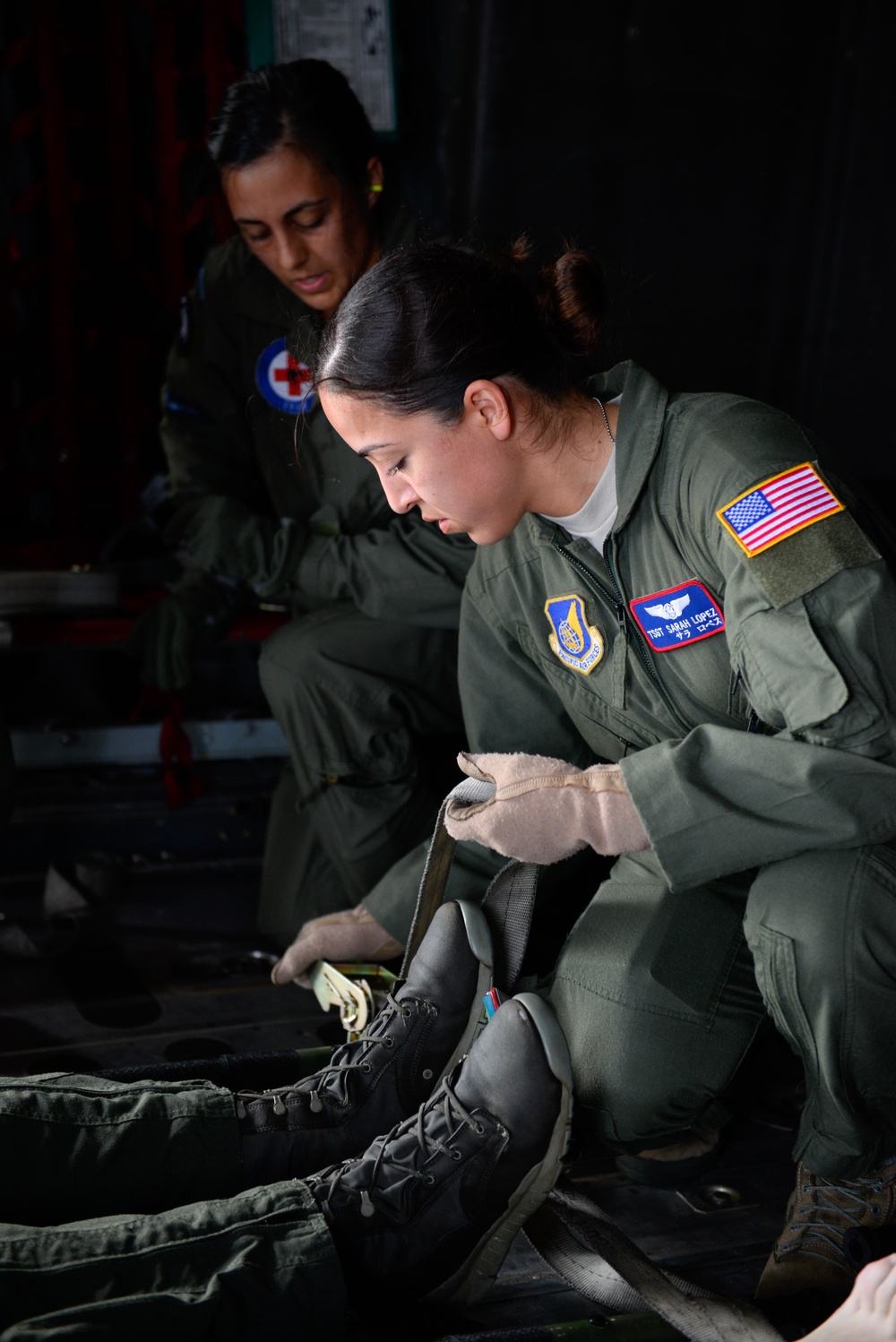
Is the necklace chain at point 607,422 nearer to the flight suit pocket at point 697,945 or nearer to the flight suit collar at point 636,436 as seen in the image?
the flight suit collar at point 636,436

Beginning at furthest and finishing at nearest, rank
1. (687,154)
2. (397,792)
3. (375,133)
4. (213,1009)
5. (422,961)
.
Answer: (375,133)
(687,154)
(397,792)
(213,1009)
(422,961)

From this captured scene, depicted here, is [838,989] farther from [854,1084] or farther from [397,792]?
[397,792]

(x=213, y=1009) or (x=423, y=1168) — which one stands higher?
(x=423, y=1168)

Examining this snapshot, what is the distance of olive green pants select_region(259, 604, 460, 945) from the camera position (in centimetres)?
223

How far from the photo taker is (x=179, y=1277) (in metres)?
1.05

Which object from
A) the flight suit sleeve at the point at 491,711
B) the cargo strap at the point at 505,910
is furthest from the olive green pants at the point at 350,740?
the cargo strap at the point at 505,910

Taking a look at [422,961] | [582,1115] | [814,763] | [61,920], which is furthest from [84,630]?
[814,763]

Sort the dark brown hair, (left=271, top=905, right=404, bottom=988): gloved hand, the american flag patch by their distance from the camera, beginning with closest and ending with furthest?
the american flag patch, (left=271, top=905, right=404, bottom=988): gloved hand, the dark brown hair

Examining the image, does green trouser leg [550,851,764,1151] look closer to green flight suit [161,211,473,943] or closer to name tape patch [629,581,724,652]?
name tape patch [629,581,724,652]

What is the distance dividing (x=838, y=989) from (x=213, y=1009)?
3.73ft

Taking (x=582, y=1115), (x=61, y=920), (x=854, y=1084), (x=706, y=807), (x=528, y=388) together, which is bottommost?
(x=61, y=920)

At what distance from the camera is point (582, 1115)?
1414 mm

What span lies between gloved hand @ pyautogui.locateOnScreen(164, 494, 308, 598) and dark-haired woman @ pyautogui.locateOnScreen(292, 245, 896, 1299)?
0.87 metres

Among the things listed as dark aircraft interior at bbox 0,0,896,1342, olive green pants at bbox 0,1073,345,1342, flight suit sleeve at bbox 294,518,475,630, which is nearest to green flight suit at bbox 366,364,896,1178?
olive green pants at bbox 0,1073,345,1342
